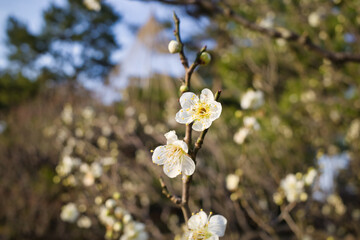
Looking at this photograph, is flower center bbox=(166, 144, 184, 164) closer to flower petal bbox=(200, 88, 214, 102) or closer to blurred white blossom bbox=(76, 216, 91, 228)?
flower petal bbox=(200, 88, 214, 102)

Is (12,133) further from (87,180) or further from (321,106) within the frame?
(321,106)

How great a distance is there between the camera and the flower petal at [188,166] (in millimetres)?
695

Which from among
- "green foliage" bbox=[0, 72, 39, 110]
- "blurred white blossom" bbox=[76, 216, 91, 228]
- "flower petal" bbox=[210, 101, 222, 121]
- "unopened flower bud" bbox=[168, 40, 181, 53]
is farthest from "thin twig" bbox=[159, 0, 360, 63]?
"green foliage" bbox=[0, 72, 39, 110]

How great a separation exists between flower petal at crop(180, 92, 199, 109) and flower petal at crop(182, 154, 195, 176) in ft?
0.54

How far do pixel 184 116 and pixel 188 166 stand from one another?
0.16m

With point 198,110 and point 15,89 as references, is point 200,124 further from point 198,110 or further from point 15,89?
point 15,89

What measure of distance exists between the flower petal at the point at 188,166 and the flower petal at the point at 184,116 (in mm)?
110

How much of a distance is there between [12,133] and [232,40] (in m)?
5.81

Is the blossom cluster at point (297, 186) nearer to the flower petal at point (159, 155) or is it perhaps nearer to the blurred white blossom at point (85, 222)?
the flower petal at point (159, 155)

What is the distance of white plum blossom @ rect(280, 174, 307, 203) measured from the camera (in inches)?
61.8

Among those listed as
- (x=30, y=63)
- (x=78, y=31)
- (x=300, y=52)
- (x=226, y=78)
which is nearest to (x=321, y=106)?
(x=300, y=52)

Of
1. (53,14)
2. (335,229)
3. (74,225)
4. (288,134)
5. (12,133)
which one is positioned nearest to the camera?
(335,229)

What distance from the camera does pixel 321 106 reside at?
3.67 metres

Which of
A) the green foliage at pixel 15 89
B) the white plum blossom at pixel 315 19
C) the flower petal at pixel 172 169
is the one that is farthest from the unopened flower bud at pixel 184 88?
the green foliage at pixel 15 89
